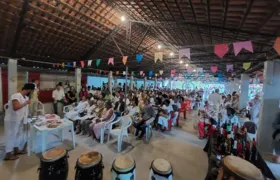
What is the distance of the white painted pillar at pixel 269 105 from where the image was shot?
3588mm

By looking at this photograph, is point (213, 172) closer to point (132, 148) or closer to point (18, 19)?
point (132, 148)

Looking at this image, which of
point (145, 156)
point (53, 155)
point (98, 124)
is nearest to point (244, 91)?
point (145, 156)

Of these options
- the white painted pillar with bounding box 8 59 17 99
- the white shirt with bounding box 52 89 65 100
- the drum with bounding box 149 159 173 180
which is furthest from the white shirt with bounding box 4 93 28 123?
the white shirt with bounding box 52 89 65 100

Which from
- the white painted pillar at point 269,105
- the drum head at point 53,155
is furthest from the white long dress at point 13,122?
the white painted pillar at point 269,105

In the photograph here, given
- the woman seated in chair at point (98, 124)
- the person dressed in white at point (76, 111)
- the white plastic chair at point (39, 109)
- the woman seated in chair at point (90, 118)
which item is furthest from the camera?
the person dressed in white at point (76, 111)

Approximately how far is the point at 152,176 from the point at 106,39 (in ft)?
19.7

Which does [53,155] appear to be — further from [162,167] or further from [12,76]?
[12,76]

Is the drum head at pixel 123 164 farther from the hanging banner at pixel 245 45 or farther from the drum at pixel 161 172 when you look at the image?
the hanging banner at pixel 245 45

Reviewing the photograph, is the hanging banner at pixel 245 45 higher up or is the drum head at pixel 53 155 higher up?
the hanging banner at pixel 245 45

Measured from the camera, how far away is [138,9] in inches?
149

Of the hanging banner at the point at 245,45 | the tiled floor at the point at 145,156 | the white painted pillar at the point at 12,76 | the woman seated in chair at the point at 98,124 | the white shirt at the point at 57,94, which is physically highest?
the hanging banner at the point at 245,45

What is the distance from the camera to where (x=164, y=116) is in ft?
15.0

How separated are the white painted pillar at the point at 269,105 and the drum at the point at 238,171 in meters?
3.07

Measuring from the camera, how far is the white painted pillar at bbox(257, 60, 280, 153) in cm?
359
